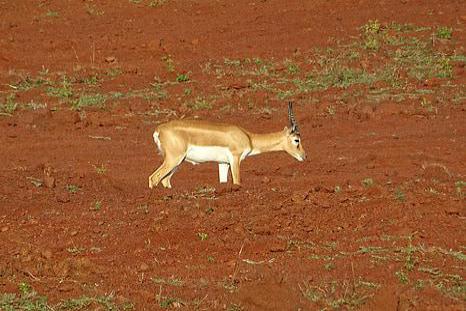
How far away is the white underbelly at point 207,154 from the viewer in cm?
1495

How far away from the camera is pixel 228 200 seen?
12219 mm

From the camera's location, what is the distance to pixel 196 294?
854 centimetres

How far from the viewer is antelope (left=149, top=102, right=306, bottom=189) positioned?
1473 centimetres

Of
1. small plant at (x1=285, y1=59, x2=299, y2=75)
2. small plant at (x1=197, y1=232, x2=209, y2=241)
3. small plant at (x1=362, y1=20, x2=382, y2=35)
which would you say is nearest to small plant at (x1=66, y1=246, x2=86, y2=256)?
small plant at (x1=197, y1=232, x2=209, y2=241)

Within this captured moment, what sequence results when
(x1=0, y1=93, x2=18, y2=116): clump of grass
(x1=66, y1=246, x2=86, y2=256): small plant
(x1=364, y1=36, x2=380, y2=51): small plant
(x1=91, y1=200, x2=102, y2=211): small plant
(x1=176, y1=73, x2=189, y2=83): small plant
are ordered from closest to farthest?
(x1=66, y1=246, x2=86, y2=256): small plant, (x1=91, y1=200, x2=102, y2=211): small plant, (x1=0, y1=93, x2=18, y2=116): clump of grass, (x1=176, y1=73, x2=189, y2=83): small plant, (x1=364, y1=36, x2=380, y2=51): small plant

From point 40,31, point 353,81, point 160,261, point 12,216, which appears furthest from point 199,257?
point 40,31

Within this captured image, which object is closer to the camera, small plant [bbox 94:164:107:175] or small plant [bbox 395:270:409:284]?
small plant [bbox 395:270:409:284]

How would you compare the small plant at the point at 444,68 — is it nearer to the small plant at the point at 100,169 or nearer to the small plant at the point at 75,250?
the small plant at the point at 100,169

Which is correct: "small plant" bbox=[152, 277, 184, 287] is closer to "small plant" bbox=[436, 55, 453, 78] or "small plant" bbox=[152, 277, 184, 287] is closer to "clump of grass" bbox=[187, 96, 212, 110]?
"clump of grass" bbox=[187, 96, 212, 110]

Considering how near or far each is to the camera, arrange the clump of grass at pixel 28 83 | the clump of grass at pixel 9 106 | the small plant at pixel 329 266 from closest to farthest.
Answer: the small plant at pixel 329 266 → the clump of grass at pixel 9 106 → the clump of grass at pixel 28 83

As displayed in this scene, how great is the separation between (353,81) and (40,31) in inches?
382

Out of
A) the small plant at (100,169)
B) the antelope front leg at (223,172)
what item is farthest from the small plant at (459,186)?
the small plant at (100,169)

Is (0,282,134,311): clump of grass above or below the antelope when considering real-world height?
below

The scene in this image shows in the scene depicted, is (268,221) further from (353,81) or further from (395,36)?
(395,36)
